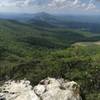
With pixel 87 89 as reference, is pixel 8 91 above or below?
above

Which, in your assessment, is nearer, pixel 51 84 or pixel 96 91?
pixel 51 84

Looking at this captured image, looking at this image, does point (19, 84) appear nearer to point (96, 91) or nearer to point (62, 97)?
point (62, 97)

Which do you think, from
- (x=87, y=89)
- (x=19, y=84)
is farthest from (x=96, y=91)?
(x=19, y=84)

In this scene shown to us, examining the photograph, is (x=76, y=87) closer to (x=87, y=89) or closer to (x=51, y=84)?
(x=51, y=84)

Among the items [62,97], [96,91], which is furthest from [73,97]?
[96,91]

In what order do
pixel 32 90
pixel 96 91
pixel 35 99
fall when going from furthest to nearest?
pixel 96 91 < pixel 32 90 < pixel 35 99

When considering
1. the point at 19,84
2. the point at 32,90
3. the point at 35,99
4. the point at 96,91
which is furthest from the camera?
the point at 96,91
